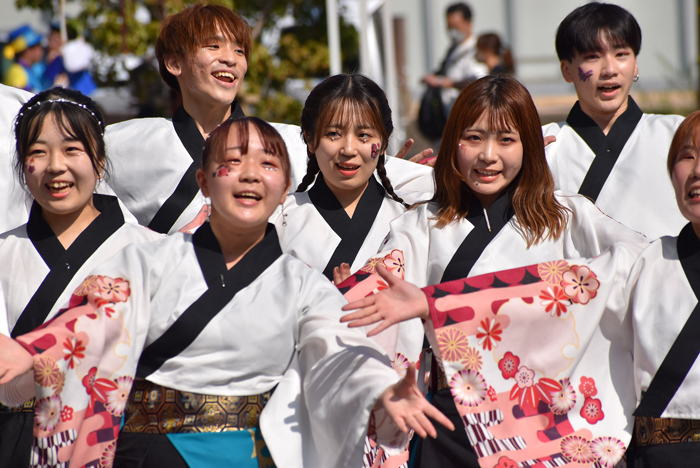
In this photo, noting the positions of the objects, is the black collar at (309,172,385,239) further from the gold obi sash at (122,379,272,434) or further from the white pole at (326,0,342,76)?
the white pole at (326,0,342,76)

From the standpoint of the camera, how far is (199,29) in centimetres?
367

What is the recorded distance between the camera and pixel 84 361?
2225 millimetres

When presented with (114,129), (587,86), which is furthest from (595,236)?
(114,129)

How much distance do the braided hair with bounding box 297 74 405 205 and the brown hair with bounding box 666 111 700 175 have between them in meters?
1.22

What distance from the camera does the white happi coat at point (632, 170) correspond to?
11.2ft

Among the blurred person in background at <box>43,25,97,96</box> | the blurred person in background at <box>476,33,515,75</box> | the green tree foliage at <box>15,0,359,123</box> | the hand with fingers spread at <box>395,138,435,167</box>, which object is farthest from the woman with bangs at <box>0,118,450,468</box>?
the blurred person in background at <box>43,25,97,96</box>

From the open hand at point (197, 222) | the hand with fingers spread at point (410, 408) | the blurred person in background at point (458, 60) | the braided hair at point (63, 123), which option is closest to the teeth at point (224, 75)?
the open hand at point (197, 222)

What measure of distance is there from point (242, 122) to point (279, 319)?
68 cm

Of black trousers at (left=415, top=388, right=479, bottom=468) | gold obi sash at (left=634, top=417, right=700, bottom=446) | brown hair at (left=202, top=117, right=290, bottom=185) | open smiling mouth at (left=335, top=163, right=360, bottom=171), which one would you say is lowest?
black trousers at (left=415, top=388, right=479, bottom=468)

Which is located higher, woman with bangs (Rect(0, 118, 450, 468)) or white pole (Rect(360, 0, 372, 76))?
white pole (Rect(360, 0, 372, 76))

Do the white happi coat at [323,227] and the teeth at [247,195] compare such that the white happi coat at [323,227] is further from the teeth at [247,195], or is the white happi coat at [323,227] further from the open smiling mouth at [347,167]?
the teeth at [247,195]

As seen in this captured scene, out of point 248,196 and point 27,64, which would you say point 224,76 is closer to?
point 248,196

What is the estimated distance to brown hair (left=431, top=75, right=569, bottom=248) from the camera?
9.23ft

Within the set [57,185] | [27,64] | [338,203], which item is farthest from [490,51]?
[27,64]
